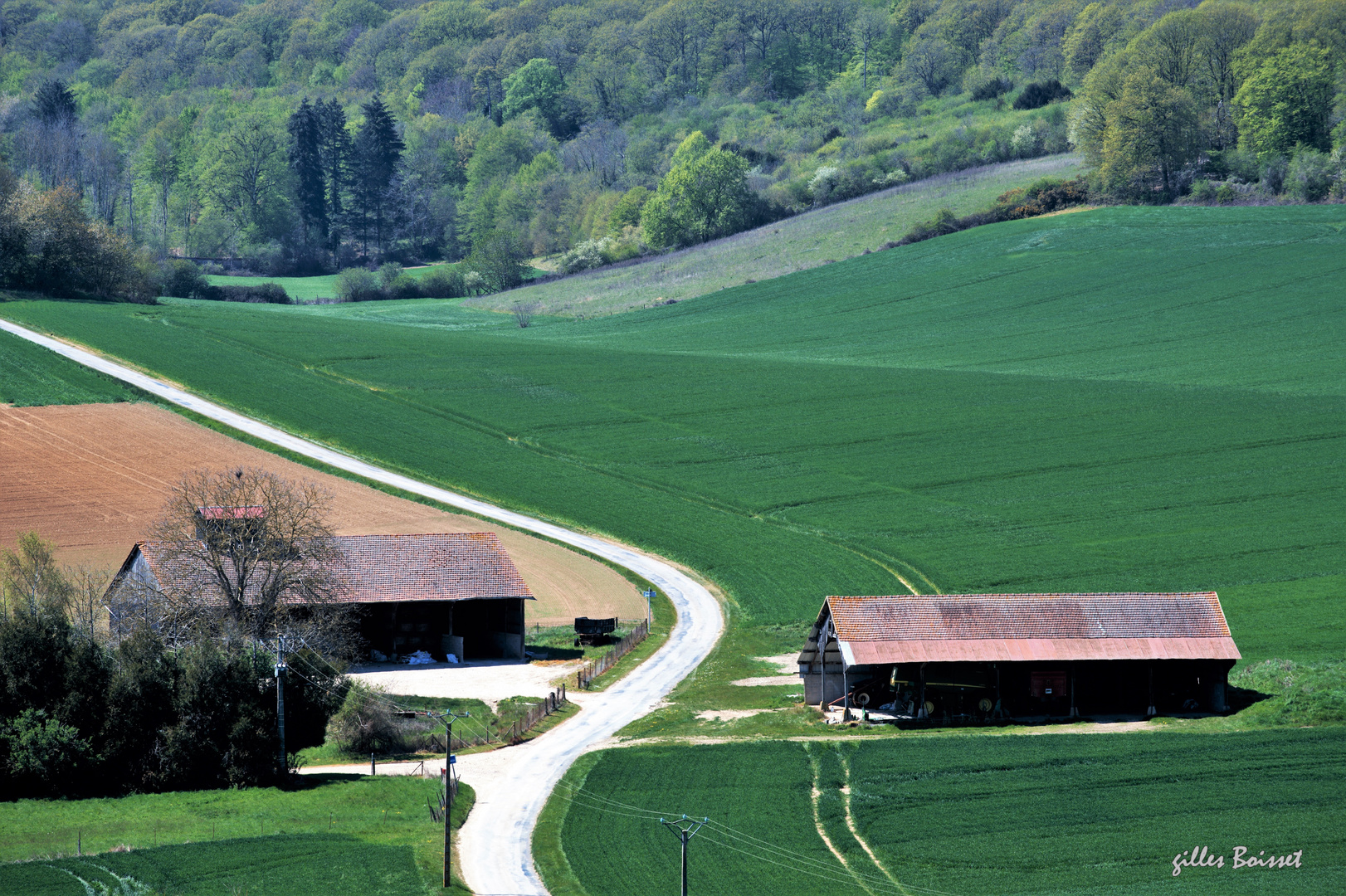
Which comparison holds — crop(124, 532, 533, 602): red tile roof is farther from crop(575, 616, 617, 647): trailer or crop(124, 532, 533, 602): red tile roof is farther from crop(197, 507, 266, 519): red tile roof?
crop(197, 507, 266, 519): red tile roof

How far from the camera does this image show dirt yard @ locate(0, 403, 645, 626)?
6519 cm

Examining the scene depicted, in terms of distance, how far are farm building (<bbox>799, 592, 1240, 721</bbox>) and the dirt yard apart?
1618cm

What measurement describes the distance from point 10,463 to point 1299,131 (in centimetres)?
10483

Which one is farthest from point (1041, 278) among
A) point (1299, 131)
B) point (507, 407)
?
point (507, 407)

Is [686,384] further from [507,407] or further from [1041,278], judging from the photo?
[1041,278]

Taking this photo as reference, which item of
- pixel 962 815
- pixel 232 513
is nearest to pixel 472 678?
pixel 232 513

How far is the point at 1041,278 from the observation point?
118 metres

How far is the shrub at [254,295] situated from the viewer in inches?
5881

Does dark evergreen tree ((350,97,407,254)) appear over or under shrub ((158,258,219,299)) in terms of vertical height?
over

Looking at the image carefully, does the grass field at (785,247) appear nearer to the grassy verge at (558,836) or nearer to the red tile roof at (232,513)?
the red tile roof at (232,513)

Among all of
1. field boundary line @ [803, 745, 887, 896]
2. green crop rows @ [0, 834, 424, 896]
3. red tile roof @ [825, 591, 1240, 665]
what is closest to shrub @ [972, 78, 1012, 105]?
red tile roof @ [825, 591, 1240, 665]

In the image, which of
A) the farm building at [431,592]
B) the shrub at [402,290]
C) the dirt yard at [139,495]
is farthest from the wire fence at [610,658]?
the shrub at [402,290]

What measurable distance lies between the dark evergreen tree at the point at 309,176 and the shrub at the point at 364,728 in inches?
6044
